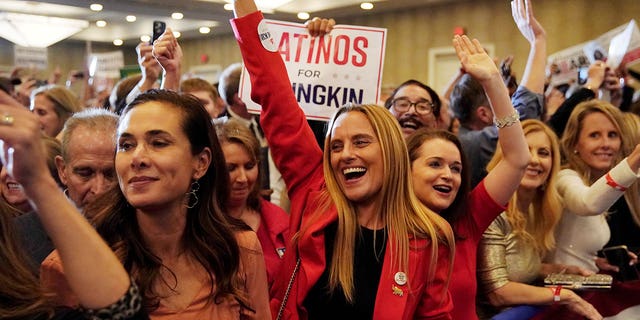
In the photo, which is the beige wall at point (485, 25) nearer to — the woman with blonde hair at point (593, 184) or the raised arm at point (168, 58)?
the woman with blonde hair at point (593, 184)

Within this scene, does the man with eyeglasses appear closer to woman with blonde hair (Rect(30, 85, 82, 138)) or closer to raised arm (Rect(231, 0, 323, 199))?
raised arm (Rect(231, 0, 323, 199))

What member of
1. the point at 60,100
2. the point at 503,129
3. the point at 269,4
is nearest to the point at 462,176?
the point at 503,129

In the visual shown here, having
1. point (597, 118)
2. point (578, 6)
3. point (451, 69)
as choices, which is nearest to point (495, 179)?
point (597, 118)

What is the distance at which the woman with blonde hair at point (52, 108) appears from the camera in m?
4.53

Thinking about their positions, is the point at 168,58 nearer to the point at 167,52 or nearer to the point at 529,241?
the point at 167,52

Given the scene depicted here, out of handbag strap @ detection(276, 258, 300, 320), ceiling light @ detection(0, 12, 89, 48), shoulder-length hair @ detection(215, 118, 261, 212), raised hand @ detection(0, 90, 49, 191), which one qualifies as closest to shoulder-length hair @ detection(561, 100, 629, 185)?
shoulder-length hair @ detection(215, 118, 261, 212)

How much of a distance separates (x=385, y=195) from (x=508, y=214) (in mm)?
911

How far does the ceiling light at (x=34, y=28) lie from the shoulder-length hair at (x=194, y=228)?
1050 centimetres

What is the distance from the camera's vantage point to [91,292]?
50.0 inches

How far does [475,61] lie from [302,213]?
0.81 metres

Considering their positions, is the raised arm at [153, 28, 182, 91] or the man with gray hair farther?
the raised arm at [153, 28, 182, 91]

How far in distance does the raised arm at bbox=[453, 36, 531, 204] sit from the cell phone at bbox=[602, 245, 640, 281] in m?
1.05

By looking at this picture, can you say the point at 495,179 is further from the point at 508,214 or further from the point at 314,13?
the point at 314,13

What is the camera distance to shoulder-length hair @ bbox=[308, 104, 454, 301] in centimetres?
228
